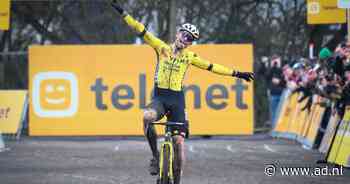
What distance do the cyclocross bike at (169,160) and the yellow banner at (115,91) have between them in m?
13.1

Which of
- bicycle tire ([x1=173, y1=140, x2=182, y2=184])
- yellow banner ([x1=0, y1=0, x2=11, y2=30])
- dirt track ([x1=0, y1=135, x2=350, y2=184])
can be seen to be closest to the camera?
bicycle tire ([x1=173, y1=140, x2=182, y2=184])

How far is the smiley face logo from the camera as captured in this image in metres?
27.1

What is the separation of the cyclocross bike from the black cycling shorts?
0.89 ft

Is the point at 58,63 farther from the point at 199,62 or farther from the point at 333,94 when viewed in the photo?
the point at 199,62

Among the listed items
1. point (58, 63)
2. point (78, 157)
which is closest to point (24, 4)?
point (58, 63)

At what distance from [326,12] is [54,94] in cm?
723

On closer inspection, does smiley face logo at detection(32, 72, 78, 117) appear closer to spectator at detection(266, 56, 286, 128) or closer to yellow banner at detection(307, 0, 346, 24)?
spectator at detection(266, 56, 286, 128)

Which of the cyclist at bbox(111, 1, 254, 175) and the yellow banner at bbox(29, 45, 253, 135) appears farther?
the yellow banner at bbox(29, 45, 253, 135)

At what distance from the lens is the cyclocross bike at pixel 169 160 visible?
13.5m

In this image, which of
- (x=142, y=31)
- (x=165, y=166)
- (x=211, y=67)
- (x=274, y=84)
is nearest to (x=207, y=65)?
(x=211, y=67)

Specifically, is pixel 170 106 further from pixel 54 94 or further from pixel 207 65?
pixel 54 94

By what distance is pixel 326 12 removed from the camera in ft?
77.5

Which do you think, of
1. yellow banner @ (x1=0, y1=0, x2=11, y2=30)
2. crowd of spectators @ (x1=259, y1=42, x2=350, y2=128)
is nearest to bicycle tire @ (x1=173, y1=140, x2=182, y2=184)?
crowd of spectators @ (x1=259, y1=42, x2=350, y2=128)

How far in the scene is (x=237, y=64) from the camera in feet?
89.4
